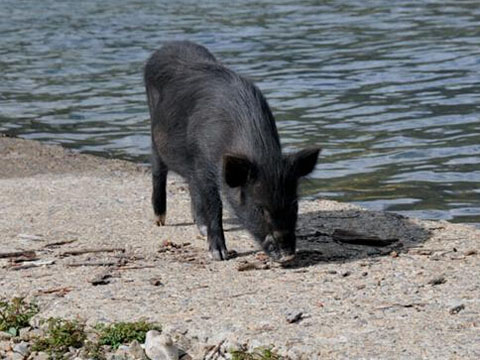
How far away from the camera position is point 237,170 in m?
7.11

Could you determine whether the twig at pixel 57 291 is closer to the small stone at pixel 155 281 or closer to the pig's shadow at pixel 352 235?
the small stone at pixel 155 281

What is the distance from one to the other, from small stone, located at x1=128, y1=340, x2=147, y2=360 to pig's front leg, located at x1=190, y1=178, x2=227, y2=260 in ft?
6.38

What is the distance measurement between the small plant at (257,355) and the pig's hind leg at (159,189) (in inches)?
136

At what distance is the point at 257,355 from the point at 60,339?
104 cm

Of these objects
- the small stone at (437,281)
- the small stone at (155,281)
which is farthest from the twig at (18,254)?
the small stone at (437,281)

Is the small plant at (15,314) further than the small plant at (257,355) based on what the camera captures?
Yes

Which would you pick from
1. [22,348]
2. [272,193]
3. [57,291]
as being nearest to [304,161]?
[272,193]

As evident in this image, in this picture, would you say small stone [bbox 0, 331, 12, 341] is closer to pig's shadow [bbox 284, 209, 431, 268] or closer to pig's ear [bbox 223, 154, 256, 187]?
pig's ear [bbox 223, 154, 256, 187]

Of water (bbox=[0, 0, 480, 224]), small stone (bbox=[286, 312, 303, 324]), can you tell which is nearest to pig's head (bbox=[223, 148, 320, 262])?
small stone (bbox=[286, 312, 303, 324])

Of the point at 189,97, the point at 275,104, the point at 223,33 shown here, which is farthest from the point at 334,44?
the point at 189,97

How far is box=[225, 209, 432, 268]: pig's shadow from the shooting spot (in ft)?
24.1

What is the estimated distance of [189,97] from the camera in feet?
26.6

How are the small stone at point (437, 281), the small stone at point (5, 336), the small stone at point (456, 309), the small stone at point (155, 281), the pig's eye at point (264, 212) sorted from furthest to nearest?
the pig's eye at point (264, 212), the small stone at point (155, 281), the small stone at point (437, 281), the small stone at point (5, 336), the small stone at point (456, 309)

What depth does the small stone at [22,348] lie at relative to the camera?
225 inches
